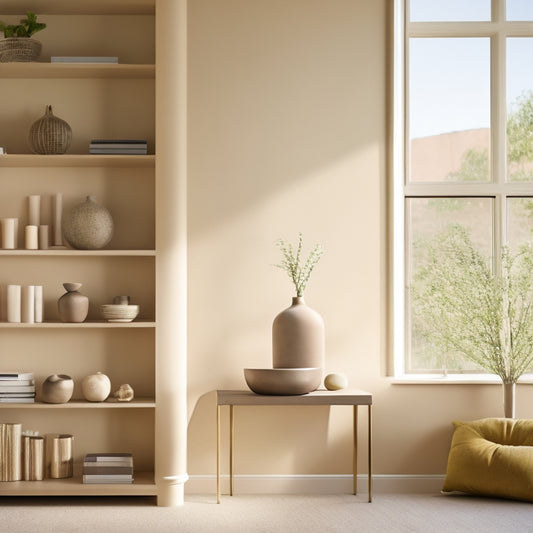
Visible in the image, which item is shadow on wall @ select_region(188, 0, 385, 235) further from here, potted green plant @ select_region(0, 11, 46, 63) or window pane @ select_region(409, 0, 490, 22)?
potted green plant @ select_region(0, 11, 46, 63)

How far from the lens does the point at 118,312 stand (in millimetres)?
4645

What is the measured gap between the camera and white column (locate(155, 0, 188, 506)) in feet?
15.1

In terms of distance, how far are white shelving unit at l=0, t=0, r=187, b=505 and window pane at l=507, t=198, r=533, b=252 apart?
234 cm

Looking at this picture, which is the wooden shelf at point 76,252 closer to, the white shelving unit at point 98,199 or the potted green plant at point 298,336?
the white shelving unit at point 98,199

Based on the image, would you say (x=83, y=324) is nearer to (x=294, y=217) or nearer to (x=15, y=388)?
(x=15, y=388)

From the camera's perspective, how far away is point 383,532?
401 cm

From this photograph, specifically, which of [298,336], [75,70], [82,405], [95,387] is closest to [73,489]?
[82,405]

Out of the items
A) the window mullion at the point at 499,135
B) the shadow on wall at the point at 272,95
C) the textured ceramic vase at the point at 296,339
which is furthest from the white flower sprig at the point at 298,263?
the window mullion at the point at 499,135

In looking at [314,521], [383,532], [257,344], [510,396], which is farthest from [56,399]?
[510,396]

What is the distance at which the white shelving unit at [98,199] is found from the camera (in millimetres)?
4930

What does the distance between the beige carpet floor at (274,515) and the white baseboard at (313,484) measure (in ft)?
0.29

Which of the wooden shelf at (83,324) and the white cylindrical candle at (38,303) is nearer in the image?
the wooden shelf at (83,324)

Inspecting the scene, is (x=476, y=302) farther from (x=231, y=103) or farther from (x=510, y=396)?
(x=231, y=103)

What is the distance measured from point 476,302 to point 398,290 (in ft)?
1.61
